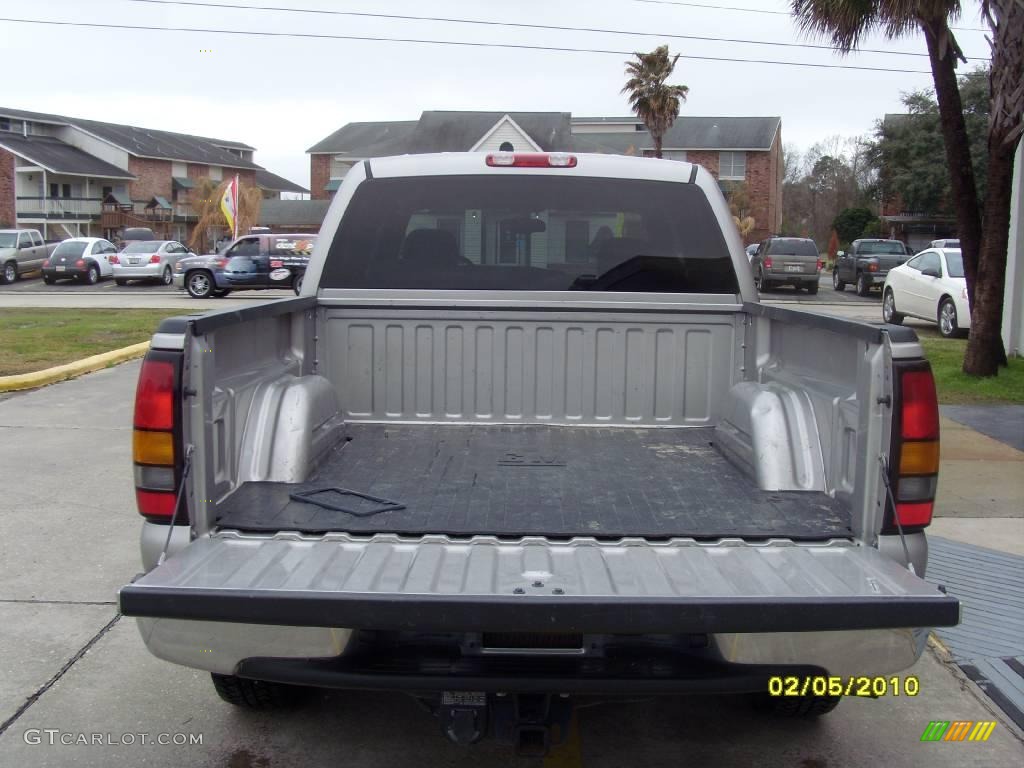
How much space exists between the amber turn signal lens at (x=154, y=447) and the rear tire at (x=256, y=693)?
3.31 ft

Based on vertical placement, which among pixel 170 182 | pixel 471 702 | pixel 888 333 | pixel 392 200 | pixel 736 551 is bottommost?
pixel 471 702

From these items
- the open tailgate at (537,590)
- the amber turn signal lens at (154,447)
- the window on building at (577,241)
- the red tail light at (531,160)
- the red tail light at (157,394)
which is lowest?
the open tailgate at (537,590)

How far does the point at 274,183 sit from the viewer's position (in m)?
80.2

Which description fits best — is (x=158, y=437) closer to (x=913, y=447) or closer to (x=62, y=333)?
(x=913, y=447)

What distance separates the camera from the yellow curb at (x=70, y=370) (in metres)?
11.3

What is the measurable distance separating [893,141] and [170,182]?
1696 inches

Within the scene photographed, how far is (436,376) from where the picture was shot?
481 cm

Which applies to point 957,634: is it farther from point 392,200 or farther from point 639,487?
point 392,200

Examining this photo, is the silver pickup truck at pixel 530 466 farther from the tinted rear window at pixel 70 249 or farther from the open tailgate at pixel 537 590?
the tinted rear window at pixel 70 249

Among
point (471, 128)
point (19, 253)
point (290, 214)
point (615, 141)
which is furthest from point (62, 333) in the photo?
point (290, 214)

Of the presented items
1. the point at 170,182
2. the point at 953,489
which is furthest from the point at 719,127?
the point at 953,489

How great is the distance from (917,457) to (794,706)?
1336 mm

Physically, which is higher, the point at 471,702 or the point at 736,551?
the point at 736,551

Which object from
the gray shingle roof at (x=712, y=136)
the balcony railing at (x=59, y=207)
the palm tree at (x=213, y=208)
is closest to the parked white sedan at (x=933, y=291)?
the gray shingle roof at (x=712, y=136)
